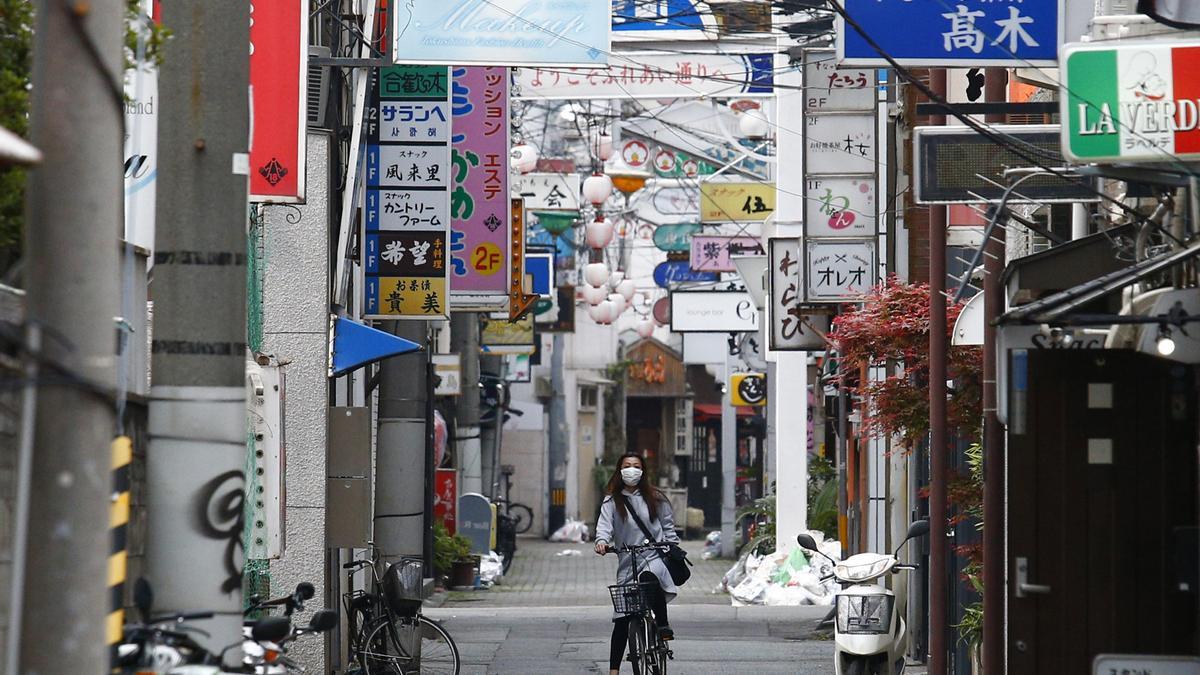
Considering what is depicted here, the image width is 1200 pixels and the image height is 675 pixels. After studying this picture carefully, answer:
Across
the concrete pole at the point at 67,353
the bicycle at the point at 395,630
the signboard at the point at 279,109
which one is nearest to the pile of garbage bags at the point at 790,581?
the bicycle at the point at 395,630

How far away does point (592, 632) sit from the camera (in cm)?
1939

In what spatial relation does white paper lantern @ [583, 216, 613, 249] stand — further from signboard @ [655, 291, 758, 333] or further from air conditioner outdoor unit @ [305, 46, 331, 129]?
air conditioner outdoor unit @ [305, 46, 331, 129]

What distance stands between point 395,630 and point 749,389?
70.7 ft

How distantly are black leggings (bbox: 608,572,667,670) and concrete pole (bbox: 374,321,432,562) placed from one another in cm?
274

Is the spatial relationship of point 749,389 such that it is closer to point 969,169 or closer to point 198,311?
point 969,169

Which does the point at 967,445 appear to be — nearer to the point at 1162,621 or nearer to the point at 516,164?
the point at 1162,621

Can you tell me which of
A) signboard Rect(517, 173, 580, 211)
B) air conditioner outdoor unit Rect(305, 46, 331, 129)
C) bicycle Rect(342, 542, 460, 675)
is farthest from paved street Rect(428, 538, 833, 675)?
signboard Rect(517, 173, 580, 211)

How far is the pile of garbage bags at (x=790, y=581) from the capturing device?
2323cm

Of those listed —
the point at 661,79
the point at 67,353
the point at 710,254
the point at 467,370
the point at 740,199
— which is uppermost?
the point at 661,79

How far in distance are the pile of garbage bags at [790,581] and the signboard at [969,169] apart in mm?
12977

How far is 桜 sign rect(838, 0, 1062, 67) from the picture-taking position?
9.88 meters

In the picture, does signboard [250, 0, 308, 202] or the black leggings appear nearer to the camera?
signboard [250, 0, 308, 202]

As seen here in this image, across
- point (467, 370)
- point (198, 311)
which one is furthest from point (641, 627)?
point (467, 370)

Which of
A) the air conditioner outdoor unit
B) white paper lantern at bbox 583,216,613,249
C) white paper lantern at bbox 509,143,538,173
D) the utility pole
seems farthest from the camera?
white paper lantern at bbox 583,216,613,249
